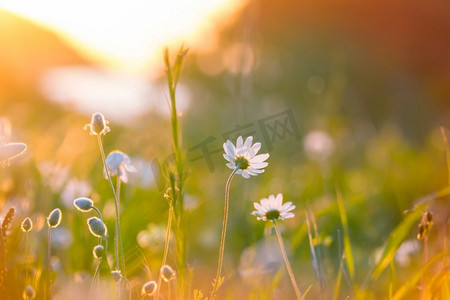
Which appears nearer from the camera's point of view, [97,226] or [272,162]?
[97,226]

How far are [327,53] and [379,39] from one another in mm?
826

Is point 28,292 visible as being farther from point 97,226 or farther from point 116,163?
point 116,163

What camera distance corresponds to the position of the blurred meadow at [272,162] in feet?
5.13

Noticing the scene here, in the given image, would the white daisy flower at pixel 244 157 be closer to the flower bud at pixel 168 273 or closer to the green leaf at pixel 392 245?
the flower bud at pixel 168 273

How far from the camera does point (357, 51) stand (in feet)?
25.8

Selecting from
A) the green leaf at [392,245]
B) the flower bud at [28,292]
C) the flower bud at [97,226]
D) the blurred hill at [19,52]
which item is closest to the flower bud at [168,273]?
the flower bud at [97,226]

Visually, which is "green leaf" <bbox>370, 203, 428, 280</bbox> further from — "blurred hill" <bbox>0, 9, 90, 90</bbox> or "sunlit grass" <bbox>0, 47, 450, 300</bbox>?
"blurred hill" <bbox>0, 9, 90, 90</bbox>

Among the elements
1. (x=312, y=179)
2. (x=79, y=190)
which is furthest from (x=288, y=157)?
(x=79, y=190)

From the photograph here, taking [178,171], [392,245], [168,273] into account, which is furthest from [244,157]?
[392,245]

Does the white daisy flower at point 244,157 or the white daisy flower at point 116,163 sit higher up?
the white daisy flower at point 116,163

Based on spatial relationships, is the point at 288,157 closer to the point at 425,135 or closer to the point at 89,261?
the point at 425,135

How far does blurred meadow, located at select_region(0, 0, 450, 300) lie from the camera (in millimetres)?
1562

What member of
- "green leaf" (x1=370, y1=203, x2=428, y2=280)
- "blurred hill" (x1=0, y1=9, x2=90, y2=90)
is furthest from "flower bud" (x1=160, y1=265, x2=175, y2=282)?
"blurred hill" (x1=0, y1=9, x2=90, y2=90)

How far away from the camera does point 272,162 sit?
4965 millimetres
